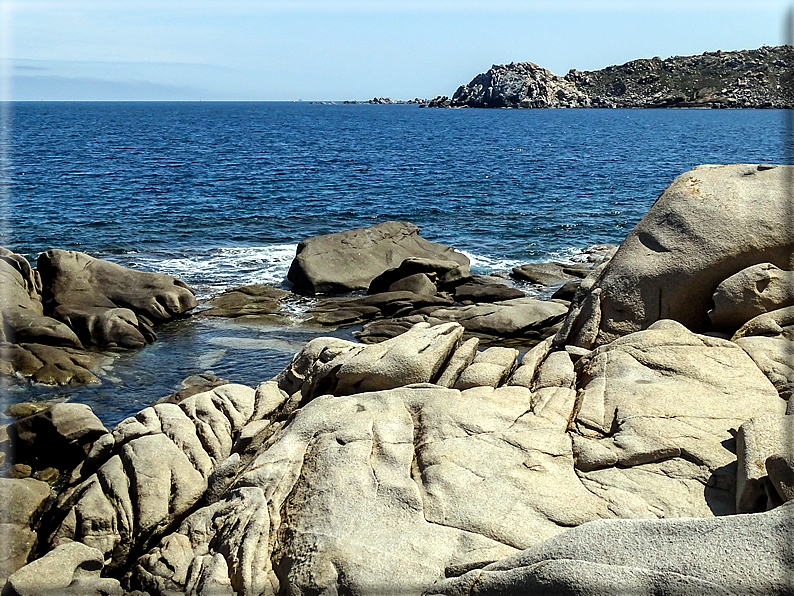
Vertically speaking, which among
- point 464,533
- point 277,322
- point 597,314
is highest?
point 597,314

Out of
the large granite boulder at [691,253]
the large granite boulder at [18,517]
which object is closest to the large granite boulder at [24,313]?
the large granite boulder at [18,517]

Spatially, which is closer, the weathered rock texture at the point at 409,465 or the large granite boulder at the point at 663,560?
the large granite boulder at the point at 663,560

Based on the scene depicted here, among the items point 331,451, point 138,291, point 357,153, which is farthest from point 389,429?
point 357,153

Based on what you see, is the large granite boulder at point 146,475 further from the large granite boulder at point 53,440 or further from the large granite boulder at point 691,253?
the large granite boulder at point 691,253

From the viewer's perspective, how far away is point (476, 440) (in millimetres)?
9609

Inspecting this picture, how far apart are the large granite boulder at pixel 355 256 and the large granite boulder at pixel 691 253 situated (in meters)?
13.2

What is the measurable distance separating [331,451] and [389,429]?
82 cm

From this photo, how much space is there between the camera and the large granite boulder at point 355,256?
2622 centimetres

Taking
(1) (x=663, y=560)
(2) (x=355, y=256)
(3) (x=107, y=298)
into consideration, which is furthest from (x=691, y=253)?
(3) (x=107, y=298)

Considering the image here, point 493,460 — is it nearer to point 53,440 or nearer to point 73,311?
point 53,440

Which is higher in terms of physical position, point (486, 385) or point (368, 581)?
point (486, 385)

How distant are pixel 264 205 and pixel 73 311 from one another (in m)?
23.2

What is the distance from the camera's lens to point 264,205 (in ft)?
145

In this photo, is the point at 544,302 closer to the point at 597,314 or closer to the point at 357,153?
the point at 597,314
